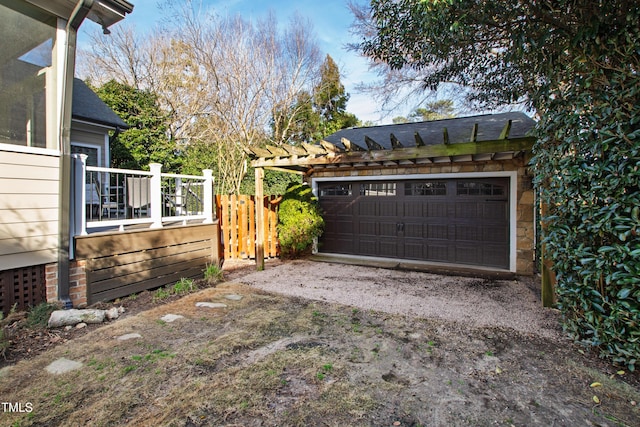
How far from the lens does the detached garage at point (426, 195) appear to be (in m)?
6.02

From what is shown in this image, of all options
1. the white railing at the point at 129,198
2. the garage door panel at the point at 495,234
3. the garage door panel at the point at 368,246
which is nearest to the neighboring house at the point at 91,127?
the white railing at the point at 129,198

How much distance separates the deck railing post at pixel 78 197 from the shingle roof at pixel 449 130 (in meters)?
4.90

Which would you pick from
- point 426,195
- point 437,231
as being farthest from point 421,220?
point 426,195

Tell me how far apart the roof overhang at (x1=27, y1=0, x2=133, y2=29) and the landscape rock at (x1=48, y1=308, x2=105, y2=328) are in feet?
Result: 11.4

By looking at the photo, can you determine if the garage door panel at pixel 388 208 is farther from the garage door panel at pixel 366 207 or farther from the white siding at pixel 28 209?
the white siding at pixel 28 209

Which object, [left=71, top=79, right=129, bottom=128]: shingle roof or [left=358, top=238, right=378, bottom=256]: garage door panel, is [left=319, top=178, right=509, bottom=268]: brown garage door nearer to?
[left=358, top=238, right=378, bottom=256]: garage door panel

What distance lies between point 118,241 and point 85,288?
0.69 m

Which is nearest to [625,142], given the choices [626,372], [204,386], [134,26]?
[626,372]

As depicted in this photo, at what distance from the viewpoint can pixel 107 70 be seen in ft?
45.8

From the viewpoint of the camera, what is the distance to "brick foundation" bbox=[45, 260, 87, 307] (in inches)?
150

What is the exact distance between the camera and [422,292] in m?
5.13

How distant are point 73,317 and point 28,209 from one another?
1310 mm

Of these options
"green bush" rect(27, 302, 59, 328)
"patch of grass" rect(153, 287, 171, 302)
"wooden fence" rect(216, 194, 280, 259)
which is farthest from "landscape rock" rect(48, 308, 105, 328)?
"wooden fence" rect(216, 194, 280, 259)

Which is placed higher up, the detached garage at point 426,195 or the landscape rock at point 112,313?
the detached garage at point 426,195
